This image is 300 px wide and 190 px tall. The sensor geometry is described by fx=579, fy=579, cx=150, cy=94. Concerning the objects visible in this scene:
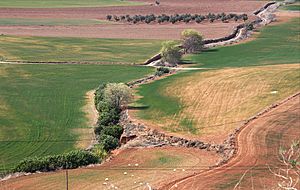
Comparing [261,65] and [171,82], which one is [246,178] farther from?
[261,65]

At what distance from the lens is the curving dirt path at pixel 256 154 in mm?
33750

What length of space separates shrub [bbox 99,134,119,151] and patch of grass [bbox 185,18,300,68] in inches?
1426

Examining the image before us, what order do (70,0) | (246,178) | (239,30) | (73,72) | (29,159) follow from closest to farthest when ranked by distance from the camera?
(246,178), (29,159), (73,72), (239,30), (70,0)

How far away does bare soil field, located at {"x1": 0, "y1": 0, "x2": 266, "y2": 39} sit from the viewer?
109 m

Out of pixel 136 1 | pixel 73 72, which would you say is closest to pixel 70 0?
pixel 136 1

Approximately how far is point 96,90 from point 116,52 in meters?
28.5

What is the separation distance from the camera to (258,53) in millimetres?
90438

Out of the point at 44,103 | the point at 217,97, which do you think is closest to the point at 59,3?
the point at 44,103

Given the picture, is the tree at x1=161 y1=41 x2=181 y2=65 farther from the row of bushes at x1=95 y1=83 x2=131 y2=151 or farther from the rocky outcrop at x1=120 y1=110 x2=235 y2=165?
the rocky outcrop at x1=120 y1=110 x2=235 y2=165

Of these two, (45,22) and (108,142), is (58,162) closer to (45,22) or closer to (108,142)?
(108,142)

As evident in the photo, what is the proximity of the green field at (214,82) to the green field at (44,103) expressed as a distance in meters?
7.13

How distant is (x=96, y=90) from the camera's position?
65688 millimetres

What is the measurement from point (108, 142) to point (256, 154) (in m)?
12.4

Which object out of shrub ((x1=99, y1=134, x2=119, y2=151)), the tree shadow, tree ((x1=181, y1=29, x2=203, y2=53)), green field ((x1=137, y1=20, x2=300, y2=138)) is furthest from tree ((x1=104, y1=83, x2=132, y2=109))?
tree ((x1=181, y1=29, x2=203, y2=53))
